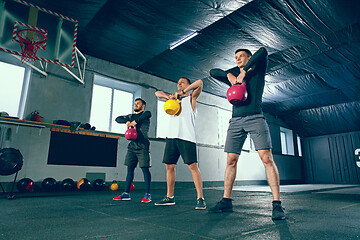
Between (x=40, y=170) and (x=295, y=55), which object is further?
(x=295, y=55)

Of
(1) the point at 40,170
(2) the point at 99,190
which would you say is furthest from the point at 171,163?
(1) the point at 40,170

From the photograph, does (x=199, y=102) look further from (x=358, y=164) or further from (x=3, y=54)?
(x=358, y=164)

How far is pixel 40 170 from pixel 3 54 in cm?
255

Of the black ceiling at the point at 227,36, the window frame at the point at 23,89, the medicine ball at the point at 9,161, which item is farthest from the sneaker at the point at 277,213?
the window frame at the point at 23,89

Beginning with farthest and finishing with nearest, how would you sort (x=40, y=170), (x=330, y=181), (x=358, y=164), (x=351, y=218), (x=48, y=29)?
(x=330, y=181) < (x=358, y=164) < (x=40, y=170) < (x=48, y=29) < (x=351, y=218)

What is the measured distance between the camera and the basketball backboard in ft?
12.1

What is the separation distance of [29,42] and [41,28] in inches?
17.6

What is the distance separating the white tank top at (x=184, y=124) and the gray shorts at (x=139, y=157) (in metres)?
0.71

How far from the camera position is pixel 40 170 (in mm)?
4891

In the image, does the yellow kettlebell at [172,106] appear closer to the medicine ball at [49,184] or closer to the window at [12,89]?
the medicine ball at [49,184]

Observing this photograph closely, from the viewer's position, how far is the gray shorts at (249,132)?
1.97 metres

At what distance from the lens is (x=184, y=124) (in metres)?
2.60

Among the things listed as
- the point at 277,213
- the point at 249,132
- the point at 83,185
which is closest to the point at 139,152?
the point at 249,132

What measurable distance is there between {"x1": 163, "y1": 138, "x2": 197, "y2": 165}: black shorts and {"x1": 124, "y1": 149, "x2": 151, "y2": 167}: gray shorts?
2.10ft
